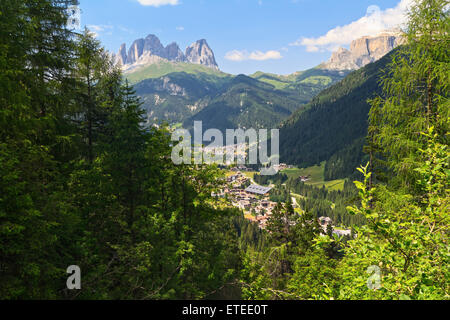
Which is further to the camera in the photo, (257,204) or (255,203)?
(257,204)

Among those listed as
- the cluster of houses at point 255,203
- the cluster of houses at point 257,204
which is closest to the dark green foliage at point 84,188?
the cluster of houses at point 257,204

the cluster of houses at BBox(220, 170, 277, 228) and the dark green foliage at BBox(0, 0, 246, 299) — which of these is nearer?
the dark green foliage at BBox(0, 0, 246, 299)


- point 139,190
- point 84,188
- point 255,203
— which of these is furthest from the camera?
point 255,203

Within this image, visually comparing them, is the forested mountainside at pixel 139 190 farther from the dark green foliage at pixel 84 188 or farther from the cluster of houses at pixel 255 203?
the cluster of houses at pixel 255 203

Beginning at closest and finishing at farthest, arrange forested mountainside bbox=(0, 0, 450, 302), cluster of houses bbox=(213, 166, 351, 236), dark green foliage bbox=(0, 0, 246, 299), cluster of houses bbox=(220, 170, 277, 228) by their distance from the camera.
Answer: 1. forested mountainside bbox=(0, 0, 450, 302)
2. dark green foliage bbox=(0, 0, 246, 299)
3. cluster of houses bbox=(213, 166, 351, 236)
4. cluster of houses bbox=(220, 170, 277, 228)

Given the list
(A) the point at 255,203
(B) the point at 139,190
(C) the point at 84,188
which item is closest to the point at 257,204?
(A) the point at 255,203

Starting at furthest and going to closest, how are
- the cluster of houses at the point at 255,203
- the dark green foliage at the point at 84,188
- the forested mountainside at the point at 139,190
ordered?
the cluster of houses at the point at 255,203
the dark green foliage at the point at 84,188
the forested mountainside at the point at 139,190

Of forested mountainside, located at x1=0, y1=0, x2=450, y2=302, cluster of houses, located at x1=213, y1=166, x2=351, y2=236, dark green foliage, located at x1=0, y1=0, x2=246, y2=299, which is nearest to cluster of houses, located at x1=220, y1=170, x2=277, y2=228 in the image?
cluster of houses, located at x1=213, y1=166, x2=351, y2=236

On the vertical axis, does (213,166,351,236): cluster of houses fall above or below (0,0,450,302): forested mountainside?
below

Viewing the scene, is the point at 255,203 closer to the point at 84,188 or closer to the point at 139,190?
the point at 139,190

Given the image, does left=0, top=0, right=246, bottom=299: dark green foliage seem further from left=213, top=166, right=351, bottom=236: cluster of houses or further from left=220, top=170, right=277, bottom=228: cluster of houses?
left=220, top=170, right=277, bottom=228: cluster of houses

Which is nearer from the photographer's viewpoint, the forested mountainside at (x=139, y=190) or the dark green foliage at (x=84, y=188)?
the forested mountainside at (x=139, y=190)

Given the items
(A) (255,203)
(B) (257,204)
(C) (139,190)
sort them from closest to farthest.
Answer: (C) (139,190), (A) (255,203), (B) (257,204)

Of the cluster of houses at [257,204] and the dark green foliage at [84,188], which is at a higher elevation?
the dark green foliage at [84,188]
